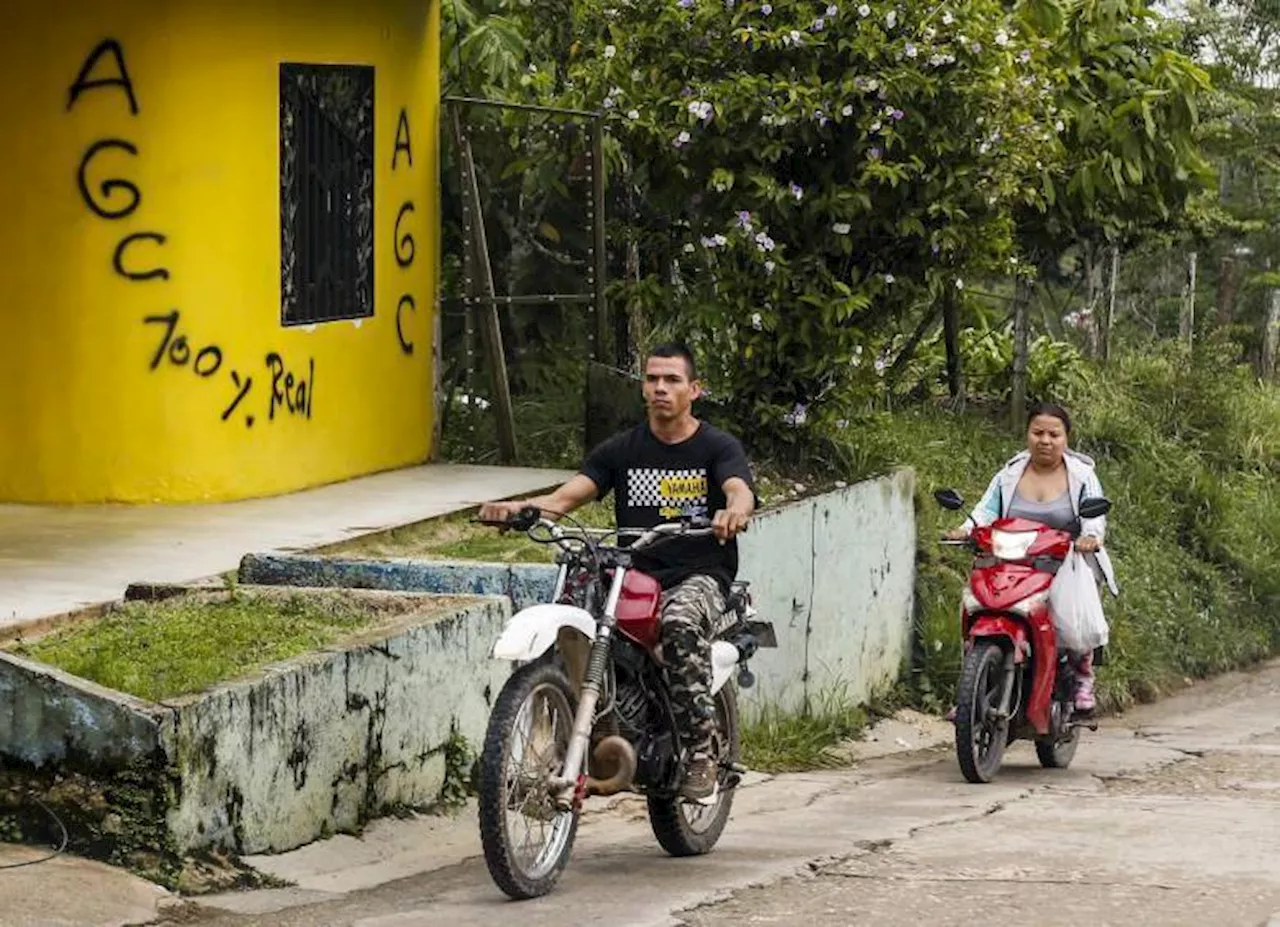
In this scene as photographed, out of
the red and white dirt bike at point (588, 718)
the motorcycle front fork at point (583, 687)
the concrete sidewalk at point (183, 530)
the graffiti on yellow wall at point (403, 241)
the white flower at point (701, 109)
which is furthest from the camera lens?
the graffiti on yellow wall at point (403, 241)

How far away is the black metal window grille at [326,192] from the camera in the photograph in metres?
12.9

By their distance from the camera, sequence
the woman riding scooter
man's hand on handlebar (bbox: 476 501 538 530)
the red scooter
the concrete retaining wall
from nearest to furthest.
Result: man's hand on handlebar (bbox: 476 501 538 530) < the red scooter < the woman riding scooter < the concrete retaining wall

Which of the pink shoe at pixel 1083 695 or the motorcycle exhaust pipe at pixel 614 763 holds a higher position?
the motorcycle exhaust pipe at pixel 614 763

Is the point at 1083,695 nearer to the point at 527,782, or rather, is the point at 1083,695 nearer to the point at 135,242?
the point at 527,782

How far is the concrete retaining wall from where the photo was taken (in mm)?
11859

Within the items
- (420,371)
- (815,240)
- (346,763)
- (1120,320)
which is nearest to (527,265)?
(420,371)

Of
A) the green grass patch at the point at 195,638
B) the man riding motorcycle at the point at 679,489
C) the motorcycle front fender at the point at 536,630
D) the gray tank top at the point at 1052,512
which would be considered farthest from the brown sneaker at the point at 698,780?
the gray tank top at the point at 1052,512

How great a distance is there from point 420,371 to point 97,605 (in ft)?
16.6

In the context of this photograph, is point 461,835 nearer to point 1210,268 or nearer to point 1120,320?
point 1120,320

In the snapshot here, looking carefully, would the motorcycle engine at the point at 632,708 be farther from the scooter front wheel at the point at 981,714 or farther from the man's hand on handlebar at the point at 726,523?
the scooter front wheel at the point at 981,714

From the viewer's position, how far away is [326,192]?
522 inches

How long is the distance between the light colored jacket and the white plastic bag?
0.12 m

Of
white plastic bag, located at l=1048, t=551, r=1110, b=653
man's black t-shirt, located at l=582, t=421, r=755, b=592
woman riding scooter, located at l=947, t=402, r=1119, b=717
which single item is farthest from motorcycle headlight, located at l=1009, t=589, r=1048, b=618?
man's black t-shirt, located at l=582, t=421, r=755, b=592

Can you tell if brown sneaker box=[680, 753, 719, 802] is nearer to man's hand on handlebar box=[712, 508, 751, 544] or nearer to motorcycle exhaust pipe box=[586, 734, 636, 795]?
motorcycle exhaust pipe box=[586, 734, 636, 795]
